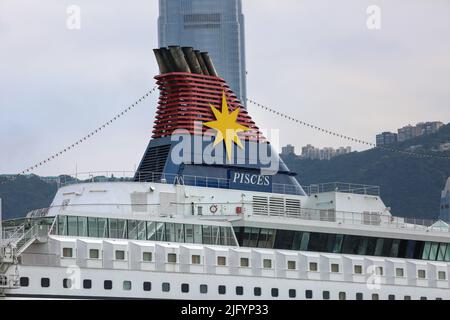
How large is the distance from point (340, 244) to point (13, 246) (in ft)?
56.3

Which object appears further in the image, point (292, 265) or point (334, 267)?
point (334, 267)

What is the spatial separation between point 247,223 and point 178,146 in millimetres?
5832

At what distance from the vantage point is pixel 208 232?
46.4 metres

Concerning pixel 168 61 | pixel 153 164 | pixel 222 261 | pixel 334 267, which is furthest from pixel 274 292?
pixel 168 61

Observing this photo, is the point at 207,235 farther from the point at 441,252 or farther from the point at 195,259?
the point at 441,252

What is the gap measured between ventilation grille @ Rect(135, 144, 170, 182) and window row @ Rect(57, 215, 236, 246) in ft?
16.3

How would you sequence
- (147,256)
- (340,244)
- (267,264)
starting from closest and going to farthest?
(147,256)
(267,264)
(340,244)

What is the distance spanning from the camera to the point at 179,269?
1718 inches

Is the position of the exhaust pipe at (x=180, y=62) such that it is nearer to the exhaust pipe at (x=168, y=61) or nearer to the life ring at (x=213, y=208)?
the exhaust pipe at (x=168, y=61)

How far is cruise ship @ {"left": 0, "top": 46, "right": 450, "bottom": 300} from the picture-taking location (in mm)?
41719

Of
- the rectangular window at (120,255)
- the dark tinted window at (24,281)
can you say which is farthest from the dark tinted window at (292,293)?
the dark tinted window at (24,281)

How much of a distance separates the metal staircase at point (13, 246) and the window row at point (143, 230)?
1.08 metres
